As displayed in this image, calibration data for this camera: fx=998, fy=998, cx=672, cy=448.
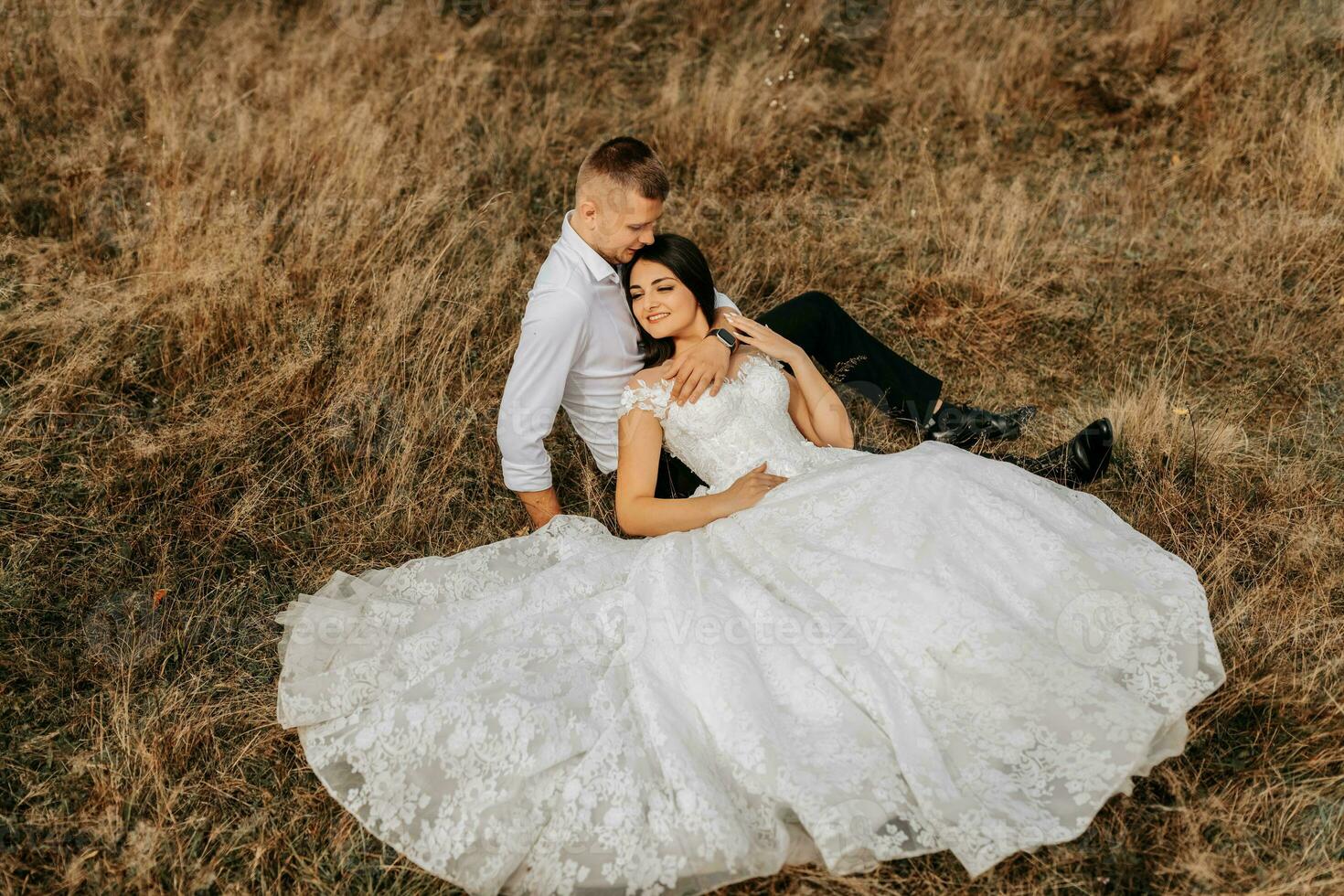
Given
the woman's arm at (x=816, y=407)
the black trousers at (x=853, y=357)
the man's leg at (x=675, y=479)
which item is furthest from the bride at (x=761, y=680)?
the black trousers at (x=853, y=357)

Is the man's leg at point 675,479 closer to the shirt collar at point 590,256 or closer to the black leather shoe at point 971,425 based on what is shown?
the shirt collar at point 590,256

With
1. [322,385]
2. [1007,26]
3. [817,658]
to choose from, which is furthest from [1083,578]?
[1007,26]

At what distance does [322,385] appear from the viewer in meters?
4.70

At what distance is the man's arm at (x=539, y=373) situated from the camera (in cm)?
366

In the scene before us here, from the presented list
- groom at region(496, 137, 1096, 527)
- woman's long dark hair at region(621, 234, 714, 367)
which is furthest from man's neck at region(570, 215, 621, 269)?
woman's long dark hair at region(621, 234, 714, 367)

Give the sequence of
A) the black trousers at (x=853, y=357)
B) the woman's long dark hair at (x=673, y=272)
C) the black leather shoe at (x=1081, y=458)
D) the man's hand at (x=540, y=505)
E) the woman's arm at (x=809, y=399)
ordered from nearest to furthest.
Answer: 1. the woman's long dark hair at (x=673, y=272)
2. the man's hand at (x=540, y=505)
3. the woman's arm at (x=809, y=399)
4. the black leather shoe at (x=1081, y=458)
5. the black trousers at (x=853, y=357)

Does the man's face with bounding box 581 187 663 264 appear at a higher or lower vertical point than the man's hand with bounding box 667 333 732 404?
higher

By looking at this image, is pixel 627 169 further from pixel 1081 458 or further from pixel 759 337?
pixel 1081 458

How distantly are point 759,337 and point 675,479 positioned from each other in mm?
686

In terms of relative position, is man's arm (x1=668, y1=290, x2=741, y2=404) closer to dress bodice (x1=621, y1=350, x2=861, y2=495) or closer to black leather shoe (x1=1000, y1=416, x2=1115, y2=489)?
dress bodice (x1=621, y1=350, x2=861, y2=495)

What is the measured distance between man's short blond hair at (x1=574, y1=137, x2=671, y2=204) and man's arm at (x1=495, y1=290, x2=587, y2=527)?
1.48 ft

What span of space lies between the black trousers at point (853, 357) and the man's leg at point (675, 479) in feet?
2.63

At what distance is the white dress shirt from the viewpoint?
144 inches

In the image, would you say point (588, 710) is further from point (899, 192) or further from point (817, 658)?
point (899, 192)
